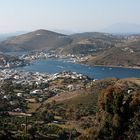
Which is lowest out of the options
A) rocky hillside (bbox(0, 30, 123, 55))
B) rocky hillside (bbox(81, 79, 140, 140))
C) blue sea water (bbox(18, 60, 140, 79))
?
blue sea water (bbox(18, 60, 140, 79))

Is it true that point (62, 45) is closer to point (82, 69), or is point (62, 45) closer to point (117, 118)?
point (82, 69)

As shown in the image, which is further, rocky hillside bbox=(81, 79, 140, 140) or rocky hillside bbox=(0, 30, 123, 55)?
rocky hillside bbox=(0, 30, 123, 55)

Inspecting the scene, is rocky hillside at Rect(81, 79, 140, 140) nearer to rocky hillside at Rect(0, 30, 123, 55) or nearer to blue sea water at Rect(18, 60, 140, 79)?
blue sea water at Rect(18, 60, 140, 79)

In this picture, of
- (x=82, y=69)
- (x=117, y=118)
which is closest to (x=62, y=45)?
(x=82, y=69)

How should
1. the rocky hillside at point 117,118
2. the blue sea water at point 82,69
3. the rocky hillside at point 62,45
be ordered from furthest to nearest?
the rocky hillside at point 62,45
the blue sea water at point 82,69
the rocky hillside at point 117,118

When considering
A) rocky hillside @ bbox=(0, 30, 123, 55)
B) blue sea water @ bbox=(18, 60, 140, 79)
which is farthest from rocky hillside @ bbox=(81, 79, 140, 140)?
rocky hillside @ bbox=(0, 30, 123, 55)

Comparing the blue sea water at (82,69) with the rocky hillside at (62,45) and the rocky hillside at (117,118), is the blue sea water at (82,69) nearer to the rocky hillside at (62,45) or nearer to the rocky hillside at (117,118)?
the rocky hillside at (62,45)

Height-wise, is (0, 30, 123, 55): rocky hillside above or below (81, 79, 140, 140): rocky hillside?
below

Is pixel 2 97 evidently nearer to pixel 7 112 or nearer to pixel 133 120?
pixel 7 112

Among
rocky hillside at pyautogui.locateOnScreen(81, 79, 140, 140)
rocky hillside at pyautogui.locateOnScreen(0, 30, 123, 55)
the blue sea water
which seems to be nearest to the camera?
rocky hillside at pyautogui.locateOnScreen(81, 79, 140, 140)

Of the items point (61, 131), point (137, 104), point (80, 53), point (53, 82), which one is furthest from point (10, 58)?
point (137, 104)

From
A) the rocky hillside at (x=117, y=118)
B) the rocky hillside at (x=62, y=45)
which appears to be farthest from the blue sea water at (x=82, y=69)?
the rocky hillside at (x=117, y=118)
